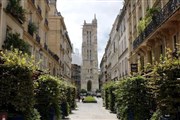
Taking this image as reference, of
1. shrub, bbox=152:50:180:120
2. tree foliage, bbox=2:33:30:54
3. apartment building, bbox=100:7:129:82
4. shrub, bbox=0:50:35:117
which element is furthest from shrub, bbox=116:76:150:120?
apartment building, bbox=100:7:129:82

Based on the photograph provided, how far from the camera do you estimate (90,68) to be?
11656cm

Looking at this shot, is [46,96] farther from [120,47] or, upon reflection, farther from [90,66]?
[90,66]

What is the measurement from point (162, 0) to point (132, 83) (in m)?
9.66

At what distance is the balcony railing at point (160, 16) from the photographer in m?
17.1

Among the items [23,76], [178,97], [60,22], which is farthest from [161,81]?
[60,22]

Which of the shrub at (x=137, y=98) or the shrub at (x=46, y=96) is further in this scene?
the shrub at (x=46, y=96)

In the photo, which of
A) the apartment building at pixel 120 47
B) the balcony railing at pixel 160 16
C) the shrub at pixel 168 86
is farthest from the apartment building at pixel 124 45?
the shrub at pixel 168 86

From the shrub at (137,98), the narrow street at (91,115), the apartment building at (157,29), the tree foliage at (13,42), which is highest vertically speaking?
the apartment building at (157,29)

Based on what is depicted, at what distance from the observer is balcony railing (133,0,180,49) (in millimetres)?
17078

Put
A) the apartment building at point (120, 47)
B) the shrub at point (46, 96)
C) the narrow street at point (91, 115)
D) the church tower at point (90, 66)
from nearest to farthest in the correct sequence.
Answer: the shrub at point (46, 96) → the narrow street at point (91, 115) → the apartment building at point (120, 47) → the church tower at point (90, 66)

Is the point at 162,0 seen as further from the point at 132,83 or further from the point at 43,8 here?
the point at 43,8

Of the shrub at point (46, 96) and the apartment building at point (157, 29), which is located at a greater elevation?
the apartment building at point (157, 29)

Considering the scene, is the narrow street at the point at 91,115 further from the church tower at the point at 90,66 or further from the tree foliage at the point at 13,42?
the church tower at the point at 90,66

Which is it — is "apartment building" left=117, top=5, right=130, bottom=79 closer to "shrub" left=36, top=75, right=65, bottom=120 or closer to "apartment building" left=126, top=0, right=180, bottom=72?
"apartment building" left=126, top=0, right=180, bottom=72
